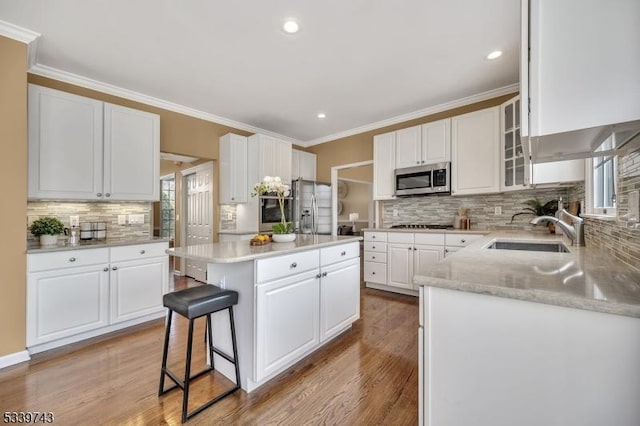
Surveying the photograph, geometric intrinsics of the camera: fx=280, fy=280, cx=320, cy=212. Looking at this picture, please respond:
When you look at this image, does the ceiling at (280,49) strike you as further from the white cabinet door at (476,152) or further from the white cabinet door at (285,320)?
the white cabinet door at (285,320)

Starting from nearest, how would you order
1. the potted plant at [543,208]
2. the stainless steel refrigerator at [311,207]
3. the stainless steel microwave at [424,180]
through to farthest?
the potted plant at [543,208], the stainless steel microwave at [424,180], the stainless steel refrigerator at [311,207]

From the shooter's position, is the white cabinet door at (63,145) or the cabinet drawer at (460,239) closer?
the white cabinet door at (63,145)

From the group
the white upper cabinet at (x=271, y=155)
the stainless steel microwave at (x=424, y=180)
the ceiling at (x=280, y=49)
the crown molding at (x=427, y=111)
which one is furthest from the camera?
the white upper cabinet at (x=271, y=155)

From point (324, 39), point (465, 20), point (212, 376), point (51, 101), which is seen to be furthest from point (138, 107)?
point (465, 20)

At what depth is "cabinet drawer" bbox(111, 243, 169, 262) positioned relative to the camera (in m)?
2.72

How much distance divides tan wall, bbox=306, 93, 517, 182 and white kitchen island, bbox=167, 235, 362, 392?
8.58 ft

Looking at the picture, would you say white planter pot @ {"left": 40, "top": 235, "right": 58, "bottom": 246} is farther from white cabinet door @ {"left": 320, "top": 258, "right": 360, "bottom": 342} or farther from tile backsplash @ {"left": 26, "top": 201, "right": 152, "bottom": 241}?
white cabinet door @ {"left": 320, "top": 258, "right": 360, "bottom": 342}

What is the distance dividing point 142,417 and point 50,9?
2819 mm

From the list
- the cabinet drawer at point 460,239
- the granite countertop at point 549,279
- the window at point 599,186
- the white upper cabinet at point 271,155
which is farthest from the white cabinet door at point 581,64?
the white upper cabinet at point 271,155

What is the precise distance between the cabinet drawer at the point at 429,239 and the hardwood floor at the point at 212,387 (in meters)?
1.27

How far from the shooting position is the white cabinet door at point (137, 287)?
2.71m

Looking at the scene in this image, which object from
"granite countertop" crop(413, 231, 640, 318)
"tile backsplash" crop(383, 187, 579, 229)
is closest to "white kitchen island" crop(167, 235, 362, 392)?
"granite countertop" crop(413, 231, 640, 318)

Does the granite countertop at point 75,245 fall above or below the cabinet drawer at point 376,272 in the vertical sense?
above

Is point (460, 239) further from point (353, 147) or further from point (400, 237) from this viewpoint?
point (353, 147)
